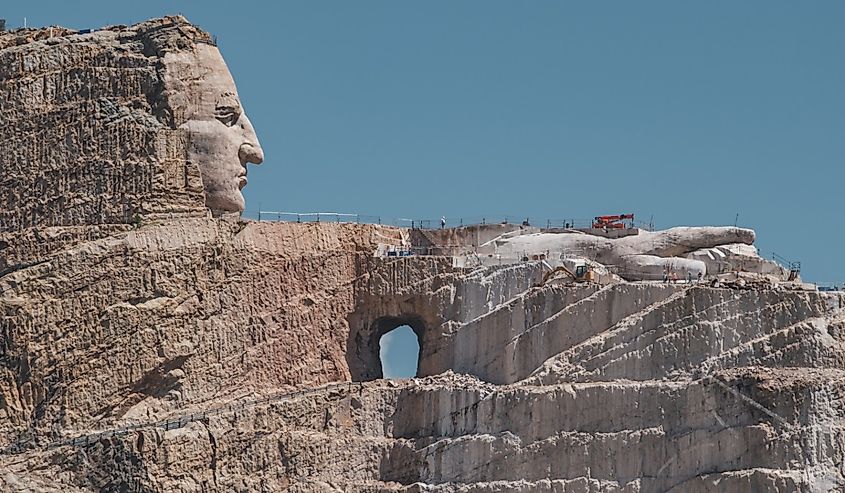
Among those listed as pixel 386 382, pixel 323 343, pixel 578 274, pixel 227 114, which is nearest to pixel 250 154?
pixel 227 114

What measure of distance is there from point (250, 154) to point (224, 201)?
1184 millimetres

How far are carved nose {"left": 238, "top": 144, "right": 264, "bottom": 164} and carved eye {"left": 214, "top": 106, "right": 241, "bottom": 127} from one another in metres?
0.53

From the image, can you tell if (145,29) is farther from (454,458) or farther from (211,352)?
(454,458)

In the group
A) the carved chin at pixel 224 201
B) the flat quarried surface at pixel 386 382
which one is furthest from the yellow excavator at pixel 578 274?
the carved chin at pixel 224 201

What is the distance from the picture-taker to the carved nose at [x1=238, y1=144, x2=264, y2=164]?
6500 cm

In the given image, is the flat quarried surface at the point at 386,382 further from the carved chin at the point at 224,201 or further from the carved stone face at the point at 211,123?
the carved stone face at the point at 211,123

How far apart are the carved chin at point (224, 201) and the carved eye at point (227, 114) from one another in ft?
4.45

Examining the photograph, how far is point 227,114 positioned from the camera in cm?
6481

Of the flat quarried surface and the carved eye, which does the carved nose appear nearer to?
the carved eye

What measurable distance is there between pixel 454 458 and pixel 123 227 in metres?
7.72

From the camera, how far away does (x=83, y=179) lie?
63750mm

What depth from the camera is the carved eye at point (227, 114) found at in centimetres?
6462

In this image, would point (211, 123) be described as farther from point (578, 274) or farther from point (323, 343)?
point (578, 274)

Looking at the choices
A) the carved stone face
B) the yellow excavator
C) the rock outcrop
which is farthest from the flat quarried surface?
the carved stone face
